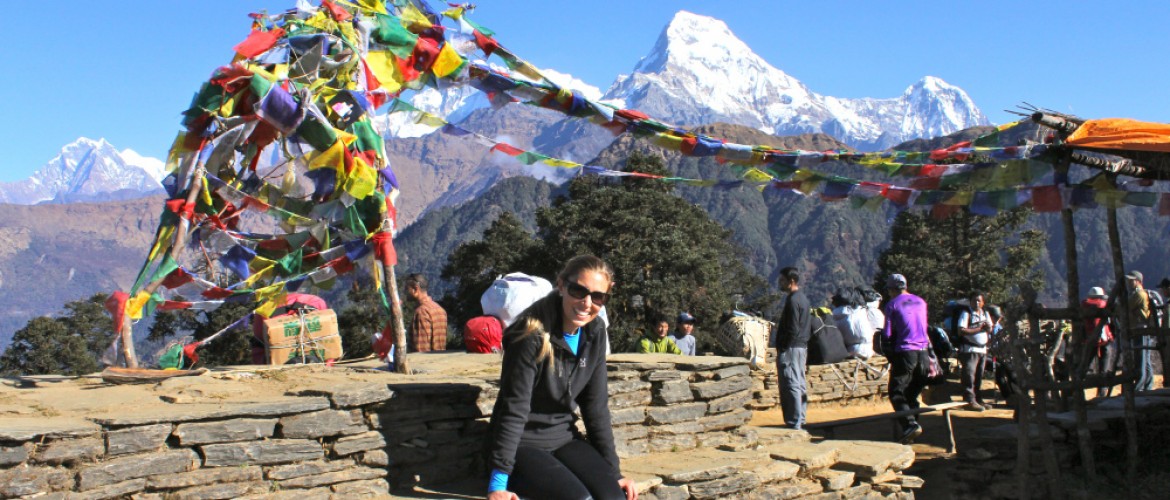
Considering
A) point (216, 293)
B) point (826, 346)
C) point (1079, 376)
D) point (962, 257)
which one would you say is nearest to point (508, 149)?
point (216, 293)

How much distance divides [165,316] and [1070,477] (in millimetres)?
21902

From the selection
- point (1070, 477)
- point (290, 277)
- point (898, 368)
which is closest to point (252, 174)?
point (290, 277)

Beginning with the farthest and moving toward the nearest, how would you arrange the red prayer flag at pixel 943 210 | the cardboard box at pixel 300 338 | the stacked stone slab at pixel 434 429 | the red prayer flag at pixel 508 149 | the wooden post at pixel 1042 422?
1. the cardboard box at pixel 300 338
2. the red prayer flag at pixel 943 210
3. the red prayer flag at pixel 508 149
4. the wooden post at pixel 1042 422
5. the stacked stone slab at pixel 434 429

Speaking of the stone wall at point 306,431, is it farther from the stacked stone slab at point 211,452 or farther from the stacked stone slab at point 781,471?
the stacked stone slab at point 781,471

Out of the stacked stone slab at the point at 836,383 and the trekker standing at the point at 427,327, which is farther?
the stacked stone slab at the point at 836,383

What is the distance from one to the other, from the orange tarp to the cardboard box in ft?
21.9

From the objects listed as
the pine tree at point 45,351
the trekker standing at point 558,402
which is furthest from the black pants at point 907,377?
the pine tree at point 45,351

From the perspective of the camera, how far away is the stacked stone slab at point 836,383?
37.8 ft

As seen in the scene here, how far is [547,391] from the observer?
4.39 metres

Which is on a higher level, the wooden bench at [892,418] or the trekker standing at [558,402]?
the trekker standing at [558,402]

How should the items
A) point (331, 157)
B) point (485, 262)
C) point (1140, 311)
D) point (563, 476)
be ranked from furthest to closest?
1. point (485, 262)
2. point (1140, 311)
3. point (331, 157)
4. point (563, 476)

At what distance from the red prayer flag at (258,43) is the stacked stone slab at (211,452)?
2990mm

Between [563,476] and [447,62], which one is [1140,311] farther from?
[563,476]

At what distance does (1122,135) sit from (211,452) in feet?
22.2
